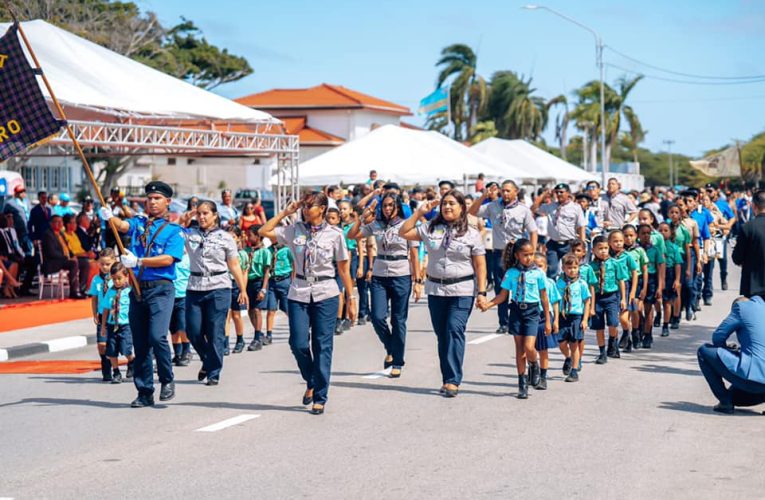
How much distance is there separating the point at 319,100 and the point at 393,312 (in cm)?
6230

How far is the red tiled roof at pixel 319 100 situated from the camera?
7200 cm

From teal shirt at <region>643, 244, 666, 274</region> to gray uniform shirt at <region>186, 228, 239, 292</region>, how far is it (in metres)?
5.74

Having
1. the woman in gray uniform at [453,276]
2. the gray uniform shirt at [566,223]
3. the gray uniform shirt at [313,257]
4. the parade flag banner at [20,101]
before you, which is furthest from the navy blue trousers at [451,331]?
the gray uniform shirt at [566,223]

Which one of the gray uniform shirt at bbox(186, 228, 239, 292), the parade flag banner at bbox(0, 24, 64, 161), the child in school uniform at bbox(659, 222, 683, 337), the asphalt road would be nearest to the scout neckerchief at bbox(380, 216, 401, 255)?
the asphalt road

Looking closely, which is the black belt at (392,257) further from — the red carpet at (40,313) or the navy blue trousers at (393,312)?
the red carpet at (40,313)

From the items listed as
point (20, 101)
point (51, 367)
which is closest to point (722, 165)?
point (51, 367)

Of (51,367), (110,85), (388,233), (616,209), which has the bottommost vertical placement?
(51,367)

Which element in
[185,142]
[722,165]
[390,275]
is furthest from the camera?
[722,165]

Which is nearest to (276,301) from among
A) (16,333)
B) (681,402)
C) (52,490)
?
(16,333)

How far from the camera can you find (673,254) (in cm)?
1550

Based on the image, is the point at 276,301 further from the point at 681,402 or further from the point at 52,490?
the point at 52,490

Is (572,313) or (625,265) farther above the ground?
(625,265)

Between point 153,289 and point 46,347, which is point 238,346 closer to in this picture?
point 46,347

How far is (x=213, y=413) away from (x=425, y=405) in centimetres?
183
